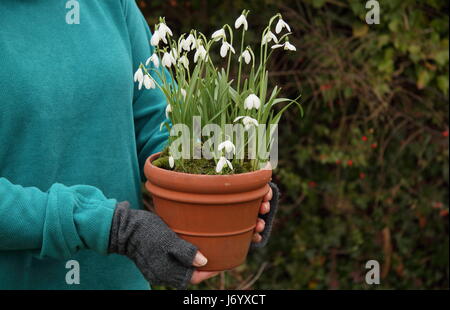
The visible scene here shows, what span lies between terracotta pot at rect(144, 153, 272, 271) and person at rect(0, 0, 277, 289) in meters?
0.03

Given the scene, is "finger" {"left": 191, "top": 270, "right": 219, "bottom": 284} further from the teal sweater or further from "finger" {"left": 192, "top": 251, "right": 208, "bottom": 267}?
the teal sweater

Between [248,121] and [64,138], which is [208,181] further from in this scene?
[64,138]

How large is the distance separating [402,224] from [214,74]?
2.13m

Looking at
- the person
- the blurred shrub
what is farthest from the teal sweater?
the blurred shrub

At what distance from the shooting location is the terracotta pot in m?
1.01

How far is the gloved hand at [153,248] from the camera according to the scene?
1021mm

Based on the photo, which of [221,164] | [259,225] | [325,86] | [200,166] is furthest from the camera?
[325,86]

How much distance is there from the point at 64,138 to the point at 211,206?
14.4 inches

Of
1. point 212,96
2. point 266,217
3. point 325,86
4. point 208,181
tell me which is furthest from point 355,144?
point 208,181

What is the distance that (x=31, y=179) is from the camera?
3.71ft

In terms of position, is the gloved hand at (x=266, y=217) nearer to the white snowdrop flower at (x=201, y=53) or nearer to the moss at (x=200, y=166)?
the moss at (x=200, y=166)

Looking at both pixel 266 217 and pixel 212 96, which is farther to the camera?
pixel 266 217

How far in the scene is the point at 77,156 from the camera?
46.1 inches

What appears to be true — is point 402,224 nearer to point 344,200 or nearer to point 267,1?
point 344,200
